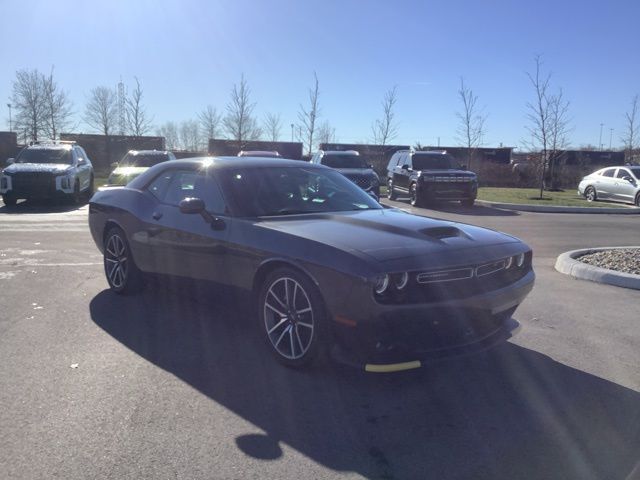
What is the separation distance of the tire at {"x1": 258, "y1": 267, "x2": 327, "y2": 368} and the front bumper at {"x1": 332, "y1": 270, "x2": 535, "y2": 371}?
0.17 m

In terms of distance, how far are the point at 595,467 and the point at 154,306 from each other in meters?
4.37

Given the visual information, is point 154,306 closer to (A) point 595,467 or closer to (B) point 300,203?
(B) point 300,203

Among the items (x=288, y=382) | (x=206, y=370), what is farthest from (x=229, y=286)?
(x=288, y=382)

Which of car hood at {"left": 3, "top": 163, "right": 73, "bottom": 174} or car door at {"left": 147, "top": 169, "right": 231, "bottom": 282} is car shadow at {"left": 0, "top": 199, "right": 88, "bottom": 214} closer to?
car hood at {"left": 3, "top": 163, "right": 73, "bottom": 174}

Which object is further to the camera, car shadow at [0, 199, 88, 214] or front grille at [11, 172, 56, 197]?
front grille at [11, 172, 56, 197]

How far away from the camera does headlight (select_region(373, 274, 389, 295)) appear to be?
12.2 feet

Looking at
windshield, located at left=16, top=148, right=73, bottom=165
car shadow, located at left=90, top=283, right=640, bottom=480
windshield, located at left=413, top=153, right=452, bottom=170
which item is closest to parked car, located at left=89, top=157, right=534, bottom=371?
car shadow, located at left=90, top=283, right=640, bottom=480

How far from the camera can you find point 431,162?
19938 mm

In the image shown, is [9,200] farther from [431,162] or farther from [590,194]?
[590,194]

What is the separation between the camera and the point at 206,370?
4418 millimetres

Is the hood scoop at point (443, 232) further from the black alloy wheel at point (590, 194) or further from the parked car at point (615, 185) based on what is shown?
the black alloy wheel at point (590, 194)

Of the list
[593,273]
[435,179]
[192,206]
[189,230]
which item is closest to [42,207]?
[435,179]

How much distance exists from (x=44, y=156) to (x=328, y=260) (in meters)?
16.1

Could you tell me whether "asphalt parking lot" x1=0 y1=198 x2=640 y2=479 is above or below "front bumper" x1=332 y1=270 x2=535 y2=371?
below
